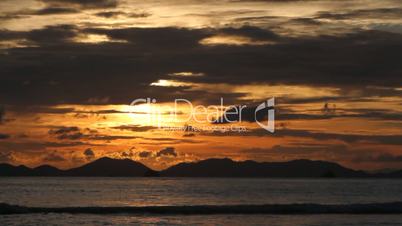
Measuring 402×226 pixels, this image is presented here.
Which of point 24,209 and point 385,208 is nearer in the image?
point 24,209

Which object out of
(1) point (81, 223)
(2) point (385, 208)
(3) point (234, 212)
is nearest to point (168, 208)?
(3) point (234, 212)

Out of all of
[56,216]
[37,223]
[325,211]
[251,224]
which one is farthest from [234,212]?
[37,223]

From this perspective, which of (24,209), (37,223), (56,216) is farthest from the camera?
(24,209)

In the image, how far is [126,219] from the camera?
167 feet

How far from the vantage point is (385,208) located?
61469 millimetres

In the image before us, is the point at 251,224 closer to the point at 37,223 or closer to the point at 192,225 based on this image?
the point at 192,225

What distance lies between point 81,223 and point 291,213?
19.0 m

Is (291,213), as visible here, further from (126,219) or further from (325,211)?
(126,219)

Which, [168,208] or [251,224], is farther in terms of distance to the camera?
[168,208]

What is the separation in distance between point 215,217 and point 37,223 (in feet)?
48.0

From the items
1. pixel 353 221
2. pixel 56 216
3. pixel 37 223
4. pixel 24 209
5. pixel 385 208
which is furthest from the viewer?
pixel 385 208

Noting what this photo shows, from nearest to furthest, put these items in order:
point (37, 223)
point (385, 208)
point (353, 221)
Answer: point (37, 223), point (353, 221), point (385, 208)

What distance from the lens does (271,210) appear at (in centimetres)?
6000

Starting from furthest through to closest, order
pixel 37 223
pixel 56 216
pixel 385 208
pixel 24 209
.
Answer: pixel 385 208
pixel 24 209
pixel 56 216
pixel 37 223
